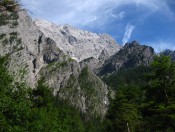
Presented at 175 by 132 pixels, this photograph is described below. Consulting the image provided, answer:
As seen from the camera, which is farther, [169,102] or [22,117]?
[169,102]

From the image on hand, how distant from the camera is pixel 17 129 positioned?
1928cm

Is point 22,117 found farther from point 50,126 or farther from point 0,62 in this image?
point 50,126

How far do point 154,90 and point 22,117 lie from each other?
20.0 metres

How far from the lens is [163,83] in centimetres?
3575

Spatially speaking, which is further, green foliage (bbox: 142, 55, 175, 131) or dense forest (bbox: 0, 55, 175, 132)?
green foliage (bbox: 142, 55, 175, 131)

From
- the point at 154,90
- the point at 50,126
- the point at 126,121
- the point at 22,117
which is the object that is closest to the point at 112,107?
the point at 126,121

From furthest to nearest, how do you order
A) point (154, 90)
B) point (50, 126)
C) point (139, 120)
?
1. point (139, 120)
2. point (154, 90)
3. point (50, 126)

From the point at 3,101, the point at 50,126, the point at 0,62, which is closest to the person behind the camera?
the point at 3,101

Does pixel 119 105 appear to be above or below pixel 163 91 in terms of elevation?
above

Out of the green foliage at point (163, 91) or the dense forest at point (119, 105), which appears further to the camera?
the green foliage at point (163, 91)

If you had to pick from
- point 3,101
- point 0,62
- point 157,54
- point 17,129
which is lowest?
point 17,129

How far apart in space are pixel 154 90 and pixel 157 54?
430cm

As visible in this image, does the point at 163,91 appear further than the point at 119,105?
No

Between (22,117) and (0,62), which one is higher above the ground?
(0,62)
